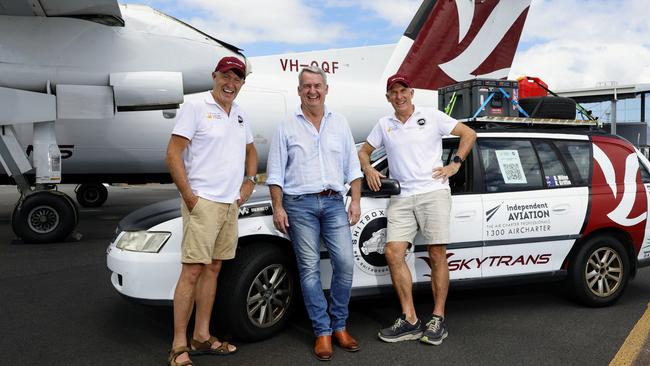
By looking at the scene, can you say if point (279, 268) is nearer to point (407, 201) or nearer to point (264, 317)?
point (264, 317)

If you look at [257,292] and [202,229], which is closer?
[202,229]

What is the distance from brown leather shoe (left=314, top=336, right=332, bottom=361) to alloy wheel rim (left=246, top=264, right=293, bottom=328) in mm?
408

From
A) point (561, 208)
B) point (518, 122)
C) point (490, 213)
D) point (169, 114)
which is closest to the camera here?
point (490, 213)

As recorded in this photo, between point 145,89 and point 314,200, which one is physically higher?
point 145,89

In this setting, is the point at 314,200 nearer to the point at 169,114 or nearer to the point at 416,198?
the point at 416,198

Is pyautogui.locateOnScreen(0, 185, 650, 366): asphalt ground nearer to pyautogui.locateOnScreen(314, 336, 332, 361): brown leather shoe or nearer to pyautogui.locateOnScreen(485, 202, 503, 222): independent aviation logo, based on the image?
pyautogui.locateOnScreen(314, 336, 332, 361): brown leather shoe

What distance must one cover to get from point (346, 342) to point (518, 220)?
1.74 metres

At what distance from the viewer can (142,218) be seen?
12.0 feet

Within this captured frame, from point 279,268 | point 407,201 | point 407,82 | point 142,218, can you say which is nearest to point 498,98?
point 407,82

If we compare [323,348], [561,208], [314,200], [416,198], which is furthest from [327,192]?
[561,208]

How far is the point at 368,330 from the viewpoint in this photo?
12.7ft

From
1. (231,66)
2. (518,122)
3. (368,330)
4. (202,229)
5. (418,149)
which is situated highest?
(231,66)

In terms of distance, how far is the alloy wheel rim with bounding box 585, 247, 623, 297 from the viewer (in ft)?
14.4

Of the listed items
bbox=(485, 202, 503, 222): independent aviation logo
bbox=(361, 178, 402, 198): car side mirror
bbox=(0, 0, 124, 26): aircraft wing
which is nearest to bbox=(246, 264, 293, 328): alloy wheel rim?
bbox=(361, 178, 402, 198): car side mirror
